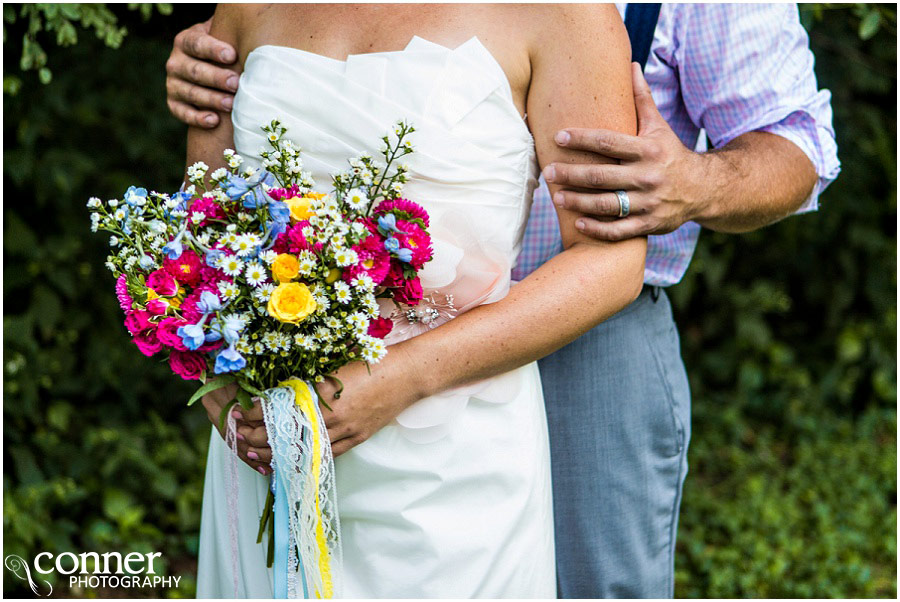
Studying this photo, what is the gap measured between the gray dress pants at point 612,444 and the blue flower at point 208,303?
3.37ft

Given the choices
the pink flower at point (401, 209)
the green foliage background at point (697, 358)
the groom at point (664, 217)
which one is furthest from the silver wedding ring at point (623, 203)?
the green foliage background at point (697, 358)

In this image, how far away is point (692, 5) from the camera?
2.00m

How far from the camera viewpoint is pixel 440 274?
1.61m

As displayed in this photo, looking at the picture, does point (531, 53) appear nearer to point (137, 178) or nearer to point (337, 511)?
point (337, 511)

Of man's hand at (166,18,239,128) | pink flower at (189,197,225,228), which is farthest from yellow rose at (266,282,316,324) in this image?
man's hand at (166,18,239,128)

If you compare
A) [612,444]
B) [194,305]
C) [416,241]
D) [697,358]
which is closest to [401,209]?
[416,241]

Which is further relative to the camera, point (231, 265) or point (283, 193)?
point (283, 193)

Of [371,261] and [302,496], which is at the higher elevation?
[371,261]

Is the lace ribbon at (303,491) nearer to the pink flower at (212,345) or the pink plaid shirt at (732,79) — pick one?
the pink flower at (212,345)

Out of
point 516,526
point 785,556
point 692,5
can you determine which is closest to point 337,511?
point 516,526

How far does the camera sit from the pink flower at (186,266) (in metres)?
1.42

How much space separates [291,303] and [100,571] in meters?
2.30

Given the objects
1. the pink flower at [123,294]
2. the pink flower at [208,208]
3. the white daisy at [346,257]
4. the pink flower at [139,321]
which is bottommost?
the pink flower at [139,321]

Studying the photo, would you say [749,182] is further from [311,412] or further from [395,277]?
[311,412]
